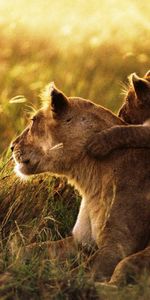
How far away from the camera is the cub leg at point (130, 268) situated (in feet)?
20.7

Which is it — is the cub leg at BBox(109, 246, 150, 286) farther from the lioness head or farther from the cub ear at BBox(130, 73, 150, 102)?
the cub ear at BBox(130, 73, 150, 102)

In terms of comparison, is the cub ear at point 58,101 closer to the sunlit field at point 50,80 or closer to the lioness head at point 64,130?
the lioness head at point 64,130

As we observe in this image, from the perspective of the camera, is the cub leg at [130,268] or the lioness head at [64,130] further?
the lioness head at [64,130]

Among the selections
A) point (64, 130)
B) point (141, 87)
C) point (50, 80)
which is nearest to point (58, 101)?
point (64, 130)

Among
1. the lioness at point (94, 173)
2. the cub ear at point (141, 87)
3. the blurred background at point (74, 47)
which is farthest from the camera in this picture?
the blurred background at point (74, 47)

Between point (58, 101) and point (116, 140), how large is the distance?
1.55 ft

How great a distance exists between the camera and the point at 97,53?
13.0m

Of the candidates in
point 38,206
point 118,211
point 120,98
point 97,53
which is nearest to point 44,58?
point 97,53

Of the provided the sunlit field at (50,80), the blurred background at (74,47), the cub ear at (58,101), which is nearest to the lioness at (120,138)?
the cub ear at (58,101)

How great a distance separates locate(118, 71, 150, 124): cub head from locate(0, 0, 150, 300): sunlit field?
81cm

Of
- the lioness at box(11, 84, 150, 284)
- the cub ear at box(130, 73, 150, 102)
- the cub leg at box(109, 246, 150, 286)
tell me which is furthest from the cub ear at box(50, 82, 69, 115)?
the cub leg at box(109, 246, 150, 286)

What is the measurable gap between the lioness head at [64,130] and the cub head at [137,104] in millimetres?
384

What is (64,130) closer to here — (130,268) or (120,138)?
(120,138)

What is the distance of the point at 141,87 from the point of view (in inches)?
290
